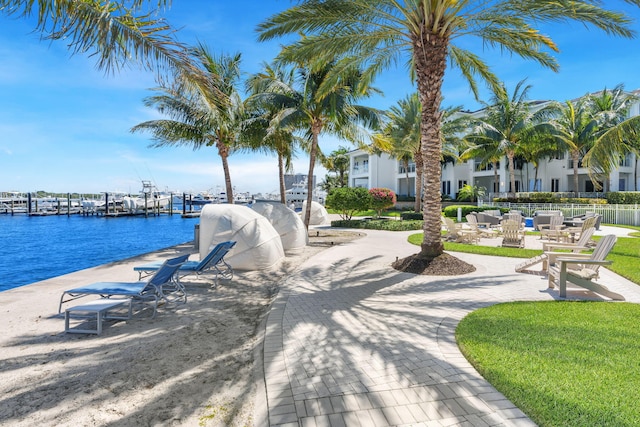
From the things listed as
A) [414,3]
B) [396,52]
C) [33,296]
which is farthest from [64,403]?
[396,52]

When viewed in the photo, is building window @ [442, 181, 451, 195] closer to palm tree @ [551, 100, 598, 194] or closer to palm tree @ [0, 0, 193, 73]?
palm tree @ [551, 100, 598, 194]

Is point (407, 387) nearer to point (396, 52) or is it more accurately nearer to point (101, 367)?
point (101, 367)

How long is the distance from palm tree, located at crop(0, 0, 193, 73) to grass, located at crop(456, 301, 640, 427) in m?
6.11

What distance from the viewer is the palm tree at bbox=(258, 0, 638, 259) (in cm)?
876

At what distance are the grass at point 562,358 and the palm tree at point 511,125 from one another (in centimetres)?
2958

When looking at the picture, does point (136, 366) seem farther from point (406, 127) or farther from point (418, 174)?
point (406, 127)

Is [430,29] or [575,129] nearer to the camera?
[430,29]

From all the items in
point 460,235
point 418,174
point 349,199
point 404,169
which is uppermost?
point 404,169

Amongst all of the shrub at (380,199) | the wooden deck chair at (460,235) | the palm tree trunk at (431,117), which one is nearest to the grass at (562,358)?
the palm tree trunk at (431,117)

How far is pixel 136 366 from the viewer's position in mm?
4164

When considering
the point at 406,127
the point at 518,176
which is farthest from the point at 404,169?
the point at 406,127

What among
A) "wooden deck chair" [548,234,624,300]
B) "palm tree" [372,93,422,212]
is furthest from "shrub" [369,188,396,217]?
"wooden deck chair" [548,234,624,300]

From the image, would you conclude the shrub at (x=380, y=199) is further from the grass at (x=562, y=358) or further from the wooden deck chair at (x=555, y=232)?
the grass at (x=562, y=358)

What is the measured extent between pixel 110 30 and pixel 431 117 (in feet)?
24.1
